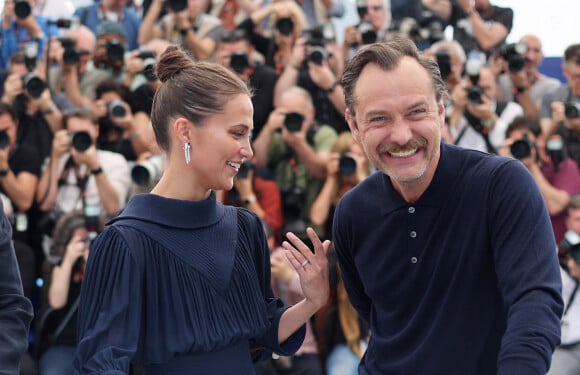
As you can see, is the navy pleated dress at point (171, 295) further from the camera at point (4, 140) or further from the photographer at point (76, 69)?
the photographer at point (76, 69)

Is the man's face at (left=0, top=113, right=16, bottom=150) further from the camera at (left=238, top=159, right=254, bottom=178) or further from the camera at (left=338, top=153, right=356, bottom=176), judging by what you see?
the camera at (left=338, top=153, right=356, bottom=176)

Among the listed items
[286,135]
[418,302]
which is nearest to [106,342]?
[418,302]

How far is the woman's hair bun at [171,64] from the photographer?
2953mm

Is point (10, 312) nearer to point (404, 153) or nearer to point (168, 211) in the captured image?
point (168, 211)

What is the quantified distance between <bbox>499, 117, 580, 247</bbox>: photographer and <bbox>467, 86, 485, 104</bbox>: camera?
27cm

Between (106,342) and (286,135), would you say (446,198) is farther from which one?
(286,135)

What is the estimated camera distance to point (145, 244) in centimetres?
282

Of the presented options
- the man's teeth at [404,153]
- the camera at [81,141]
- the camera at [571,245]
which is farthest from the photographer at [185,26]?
the man's teeth at [404,153]

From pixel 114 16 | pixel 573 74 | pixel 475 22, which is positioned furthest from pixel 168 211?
pixel 475 22

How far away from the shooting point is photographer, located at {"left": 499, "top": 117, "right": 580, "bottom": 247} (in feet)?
18.4

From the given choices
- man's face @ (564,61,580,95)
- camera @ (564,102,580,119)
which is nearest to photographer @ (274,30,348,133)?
camera @ (564,102,580,119)

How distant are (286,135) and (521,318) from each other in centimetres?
354

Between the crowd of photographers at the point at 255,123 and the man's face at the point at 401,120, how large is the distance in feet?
8.47

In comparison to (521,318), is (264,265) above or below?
below
